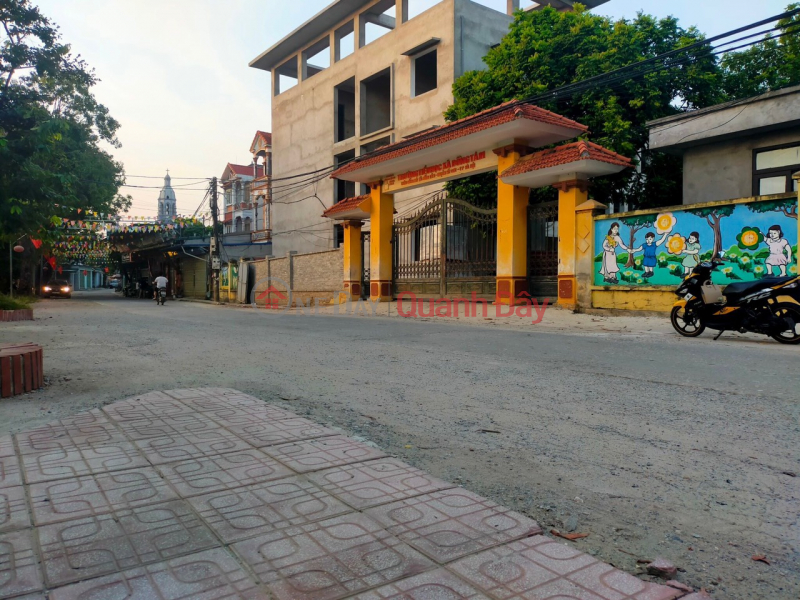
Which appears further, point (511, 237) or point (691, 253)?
point (511, 237)

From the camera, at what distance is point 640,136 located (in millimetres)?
17406

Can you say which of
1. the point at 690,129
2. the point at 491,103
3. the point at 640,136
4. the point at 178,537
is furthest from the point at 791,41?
the point at 178,537

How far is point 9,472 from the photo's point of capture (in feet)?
9.34

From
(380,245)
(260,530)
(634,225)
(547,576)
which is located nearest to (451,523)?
(547,576)

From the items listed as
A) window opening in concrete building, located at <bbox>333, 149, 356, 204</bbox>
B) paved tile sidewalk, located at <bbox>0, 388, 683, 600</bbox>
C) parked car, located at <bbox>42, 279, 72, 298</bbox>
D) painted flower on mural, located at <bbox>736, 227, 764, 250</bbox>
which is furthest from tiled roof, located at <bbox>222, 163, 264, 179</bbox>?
paved tile sidewalk, located at <bbox>0, 388, 683, 600</bbox>

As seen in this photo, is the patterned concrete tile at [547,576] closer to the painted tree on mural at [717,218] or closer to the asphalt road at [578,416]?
the asphalt road at [578,416]

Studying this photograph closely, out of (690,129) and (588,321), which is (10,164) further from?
(690,129)

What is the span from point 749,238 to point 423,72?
22.2 meters

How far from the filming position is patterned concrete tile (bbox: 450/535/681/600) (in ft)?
5.99

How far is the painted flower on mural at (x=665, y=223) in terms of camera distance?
1160 centimetres

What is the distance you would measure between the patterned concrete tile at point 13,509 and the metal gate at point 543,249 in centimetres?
1256

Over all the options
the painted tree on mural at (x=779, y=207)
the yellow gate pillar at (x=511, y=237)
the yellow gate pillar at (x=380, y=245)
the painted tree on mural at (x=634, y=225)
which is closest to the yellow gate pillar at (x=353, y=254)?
the yellow gate pillar at (x=380, y=245)

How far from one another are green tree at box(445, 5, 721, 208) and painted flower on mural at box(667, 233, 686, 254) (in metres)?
5.92

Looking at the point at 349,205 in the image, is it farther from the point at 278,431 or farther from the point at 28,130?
the point at 278,431
